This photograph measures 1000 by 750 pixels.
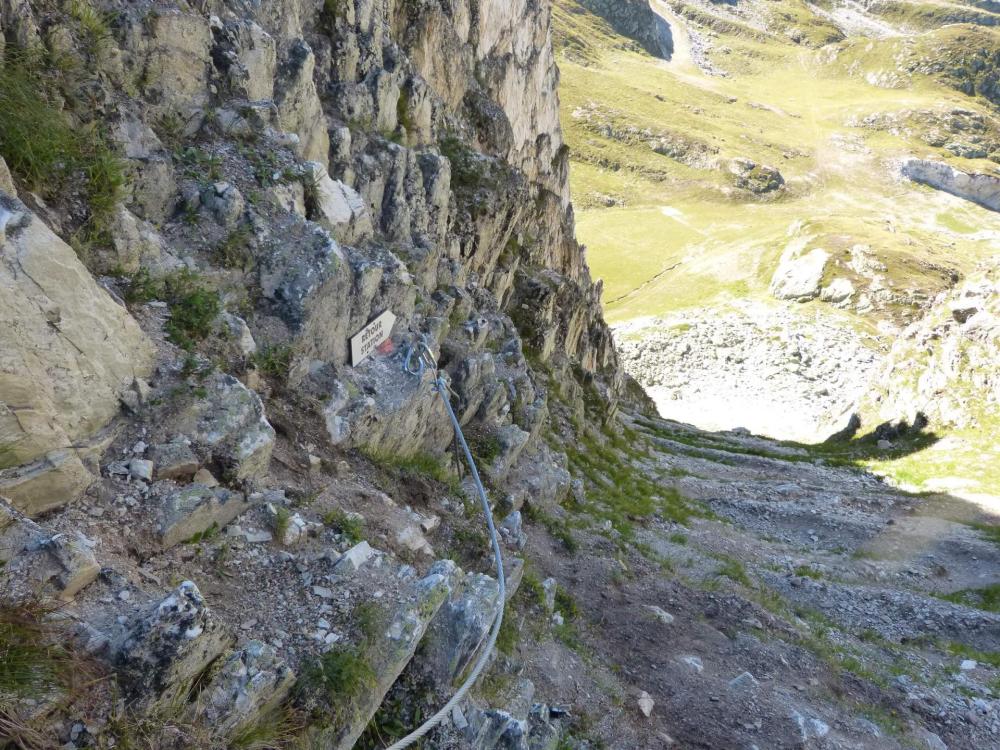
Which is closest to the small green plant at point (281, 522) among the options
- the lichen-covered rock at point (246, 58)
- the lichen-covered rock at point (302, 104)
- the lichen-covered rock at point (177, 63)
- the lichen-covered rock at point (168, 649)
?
the lichen-covered rock at point (168, 649)

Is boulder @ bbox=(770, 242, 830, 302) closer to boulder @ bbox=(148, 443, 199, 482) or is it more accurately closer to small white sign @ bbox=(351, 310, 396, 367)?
small white sign @ bbox=(351, 310, 396, 367)

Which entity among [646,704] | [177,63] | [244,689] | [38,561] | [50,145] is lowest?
[646,704]

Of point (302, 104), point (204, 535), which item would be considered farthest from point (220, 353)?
point (302, 104)

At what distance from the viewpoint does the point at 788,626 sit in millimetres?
17406

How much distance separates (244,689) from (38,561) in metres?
2.38

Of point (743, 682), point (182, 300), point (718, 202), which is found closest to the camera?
point (182, 300)

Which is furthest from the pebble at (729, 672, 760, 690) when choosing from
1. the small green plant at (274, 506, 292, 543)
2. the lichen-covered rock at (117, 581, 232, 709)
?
the lichen-covered rock at (117, 581, 232, 709)

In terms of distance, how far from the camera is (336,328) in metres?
12.9

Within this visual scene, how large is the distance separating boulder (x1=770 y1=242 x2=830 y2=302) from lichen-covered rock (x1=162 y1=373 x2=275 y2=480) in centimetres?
9215

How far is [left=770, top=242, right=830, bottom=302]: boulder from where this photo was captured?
88750 millimetres

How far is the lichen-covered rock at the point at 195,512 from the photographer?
7.53m

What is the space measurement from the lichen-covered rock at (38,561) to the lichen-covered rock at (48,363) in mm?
601

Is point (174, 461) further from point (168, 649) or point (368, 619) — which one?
point (368, 619)

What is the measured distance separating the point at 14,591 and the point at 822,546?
31.4m
